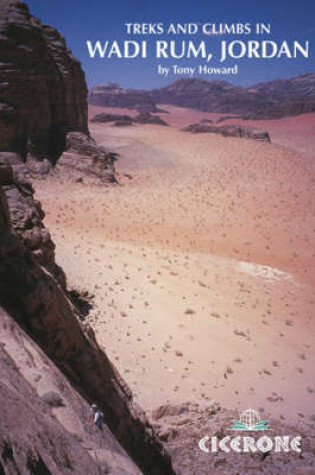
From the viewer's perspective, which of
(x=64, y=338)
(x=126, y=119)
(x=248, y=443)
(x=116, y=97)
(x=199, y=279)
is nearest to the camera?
(x=64, y=338)

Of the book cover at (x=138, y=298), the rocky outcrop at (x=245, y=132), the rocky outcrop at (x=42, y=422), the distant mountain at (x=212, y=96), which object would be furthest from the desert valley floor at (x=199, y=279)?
the distant mountain at (x=212, y=96)

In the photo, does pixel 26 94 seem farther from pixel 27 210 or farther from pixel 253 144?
pixel 253 144

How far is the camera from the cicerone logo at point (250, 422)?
187 inches

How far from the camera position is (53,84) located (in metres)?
20.3

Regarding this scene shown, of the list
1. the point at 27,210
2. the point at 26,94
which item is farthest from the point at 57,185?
the point at 27,210

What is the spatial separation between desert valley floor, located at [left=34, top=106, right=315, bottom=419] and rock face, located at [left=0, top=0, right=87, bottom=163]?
3.06 metres

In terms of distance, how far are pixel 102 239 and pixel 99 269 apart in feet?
9.40

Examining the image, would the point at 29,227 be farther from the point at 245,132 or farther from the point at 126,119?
the point at 126,119

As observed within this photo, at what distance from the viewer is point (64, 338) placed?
2.93 meters

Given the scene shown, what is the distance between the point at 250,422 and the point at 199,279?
496 centimetres

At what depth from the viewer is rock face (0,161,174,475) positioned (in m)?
2.75

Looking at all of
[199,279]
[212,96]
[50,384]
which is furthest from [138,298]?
[212,96]

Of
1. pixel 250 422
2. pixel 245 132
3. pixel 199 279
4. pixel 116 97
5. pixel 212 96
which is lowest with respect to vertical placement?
pixel 250 422

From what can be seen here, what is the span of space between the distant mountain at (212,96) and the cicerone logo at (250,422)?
71618mm
